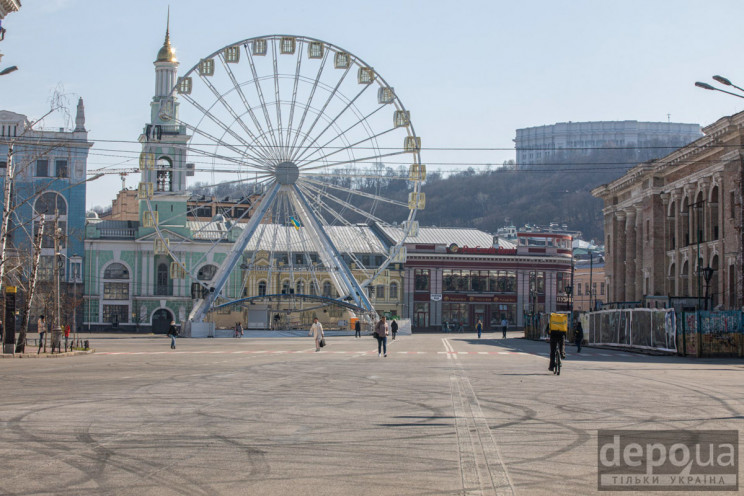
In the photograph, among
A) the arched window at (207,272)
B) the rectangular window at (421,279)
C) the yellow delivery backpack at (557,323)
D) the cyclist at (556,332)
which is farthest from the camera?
the rectangular window at (421,279)

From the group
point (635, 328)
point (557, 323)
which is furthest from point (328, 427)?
point (635, 328)

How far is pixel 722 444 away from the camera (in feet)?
40.0

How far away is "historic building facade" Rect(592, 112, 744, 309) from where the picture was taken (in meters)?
57.8

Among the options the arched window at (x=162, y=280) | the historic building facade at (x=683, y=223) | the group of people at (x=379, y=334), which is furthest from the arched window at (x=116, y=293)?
the group of people at (x=379, y=334)

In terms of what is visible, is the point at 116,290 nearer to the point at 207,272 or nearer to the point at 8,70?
the point at 207,272

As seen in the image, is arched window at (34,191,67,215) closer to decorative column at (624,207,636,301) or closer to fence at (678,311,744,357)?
decorative column at (624,207,636,301)

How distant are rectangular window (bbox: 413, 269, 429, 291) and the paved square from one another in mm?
88011

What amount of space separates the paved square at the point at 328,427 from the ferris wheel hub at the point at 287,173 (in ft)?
132

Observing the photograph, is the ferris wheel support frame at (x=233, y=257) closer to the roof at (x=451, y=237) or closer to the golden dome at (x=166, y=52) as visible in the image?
the golden dome at (x=166, y=52)

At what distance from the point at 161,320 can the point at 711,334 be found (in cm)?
6494

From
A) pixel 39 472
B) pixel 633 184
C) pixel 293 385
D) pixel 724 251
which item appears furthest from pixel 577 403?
pixel 633 184

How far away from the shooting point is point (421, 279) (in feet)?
375

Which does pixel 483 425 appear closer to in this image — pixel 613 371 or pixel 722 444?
pixel 722 444

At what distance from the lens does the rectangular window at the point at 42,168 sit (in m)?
91.4
